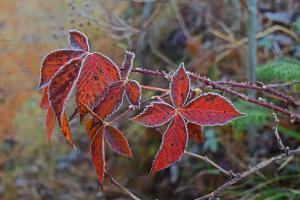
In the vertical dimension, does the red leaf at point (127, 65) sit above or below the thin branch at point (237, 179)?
above

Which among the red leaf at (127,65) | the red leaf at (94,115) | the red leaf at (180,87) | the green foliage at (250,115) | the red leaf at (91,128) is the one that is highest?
the red leaf at (127,65)

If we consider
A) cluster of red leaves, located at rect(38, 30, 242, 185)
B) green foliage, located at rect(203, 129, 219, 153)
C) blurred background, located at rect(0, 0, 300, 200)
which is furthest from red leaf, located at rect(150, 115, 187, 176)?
green foliage, located at rect(203, 129, 219, 153)

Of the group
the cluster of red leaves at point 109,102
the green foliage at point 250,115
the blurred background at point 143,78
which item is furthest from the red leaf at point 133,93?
the blurred background at point 143,78

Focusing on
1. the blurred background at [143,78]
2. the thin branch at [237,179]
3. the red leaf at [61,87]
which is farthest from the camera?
the blurred background at [143,78]

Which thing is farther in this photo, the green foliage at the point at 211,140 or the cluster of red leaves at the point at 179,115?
the green foliage at the point at 211,140

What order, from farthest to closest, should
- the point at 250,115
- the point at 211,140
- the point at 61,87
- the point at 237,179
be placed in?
the point at 211,140 → the point at 250,115 → the point at 237,179 → the point at 61,87

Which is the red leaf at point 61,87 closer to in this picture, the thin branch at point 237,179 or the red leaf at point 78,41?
the red leaf at point 78,41

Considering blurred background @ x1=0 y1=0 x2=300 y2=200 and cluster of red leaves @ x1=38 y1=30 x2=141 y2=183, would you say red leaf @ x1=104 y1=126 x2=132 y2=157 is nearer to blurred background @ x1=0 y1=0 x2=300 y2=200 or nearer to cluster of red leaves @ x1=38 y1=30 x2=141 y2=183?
cluster of red leaves @ x1=38 y1=30 x2=141 y2=183

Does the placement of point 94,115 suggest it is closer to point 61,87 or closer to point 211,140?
point 61,87

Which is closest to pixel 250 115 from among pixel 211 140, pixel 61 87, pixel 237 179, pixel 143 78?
pixel 237 179
